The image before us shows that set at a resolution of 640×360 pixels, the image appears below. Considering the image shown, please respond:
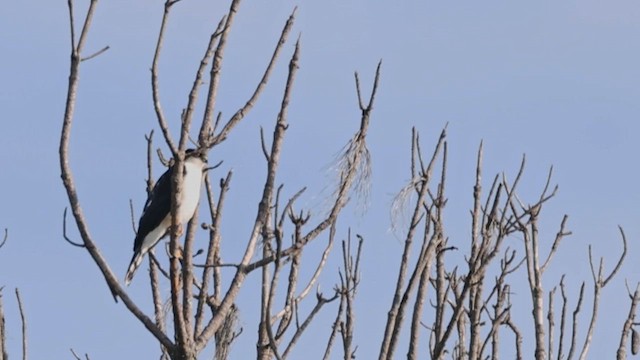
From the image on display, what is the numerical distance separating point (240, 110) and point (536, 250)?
5.79 ft

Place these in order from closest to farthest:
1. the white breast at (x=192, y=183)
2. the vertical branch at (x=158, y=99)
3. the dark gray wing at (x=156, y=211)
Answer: the vertical branch at (x=158, y=99)
the white breast at (x=192, y=183)
the dark gray wing at (x=156, y=211)

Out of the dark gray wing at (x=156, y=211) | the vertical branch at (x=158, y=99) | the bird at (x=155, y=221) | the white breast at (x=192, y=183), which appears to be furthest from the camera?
the dark gray wing at (x=156, y=211)

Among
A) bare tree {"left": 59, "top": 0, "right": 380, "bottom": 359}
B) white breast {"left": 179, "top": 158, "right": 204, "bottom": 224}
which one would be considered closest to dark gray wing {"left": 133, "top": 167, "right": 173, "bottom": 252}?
white breast {"left": 179, "top": 158, "right": 204, "bottom": 224}

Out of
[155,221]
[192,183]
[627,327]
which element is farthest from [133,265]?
[627,327]

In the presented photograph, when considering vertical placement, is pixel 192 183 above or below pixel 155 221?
below

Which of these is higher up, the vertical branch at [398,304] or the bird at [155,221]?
the bird at [155,221]

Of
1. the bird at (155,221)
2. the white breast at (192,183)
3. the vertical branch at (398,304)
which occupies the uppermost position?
the bird at (155,221)

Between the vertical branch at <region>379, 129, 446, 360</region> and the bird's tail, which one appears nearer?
the vertical branch at <region>379, 129, 446, 360</region>

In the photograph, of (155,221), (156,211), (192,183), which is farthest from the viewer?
(156,211)

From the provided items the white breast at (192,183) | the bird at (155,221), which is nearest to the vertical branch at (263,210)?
the white breast at (192,183)

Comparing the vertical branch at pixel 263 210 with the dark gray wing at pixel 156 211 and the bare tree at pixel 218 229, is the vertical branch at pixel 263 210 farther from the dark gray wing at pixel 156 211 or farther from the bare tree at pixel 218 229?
the dark gray wing at pixel 156 211

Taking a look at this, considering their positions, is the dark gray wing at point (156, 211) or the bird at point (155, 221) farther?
the dark gray wing at point (156, 211)

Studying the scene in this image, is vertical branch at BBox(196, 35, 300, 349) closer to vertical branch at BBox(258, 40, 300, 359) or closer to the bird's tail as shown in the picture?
vertical branch at BBox(258, 40, 300, 359)

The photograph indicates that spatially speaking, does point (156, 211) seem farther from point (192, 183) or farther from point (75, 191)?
point (75, 191)
